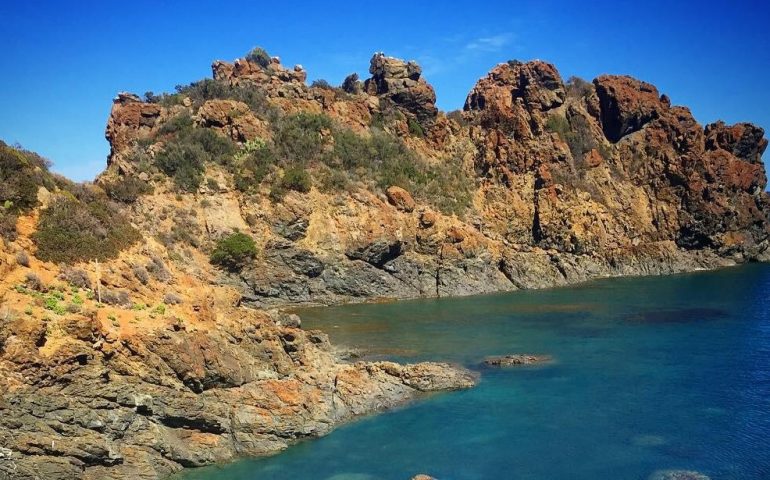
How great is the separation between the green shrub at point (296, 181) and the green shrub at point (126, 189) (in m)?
11.1

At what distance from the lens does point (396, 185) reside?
58.2 metres

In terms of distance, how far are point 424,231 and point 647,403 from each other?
111 feet

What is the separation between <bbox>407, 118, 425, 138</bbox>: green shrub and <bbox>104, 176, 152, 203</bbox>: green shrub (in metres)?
33.3

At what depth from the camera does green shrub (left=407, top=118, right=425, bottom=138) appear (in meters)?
69.6

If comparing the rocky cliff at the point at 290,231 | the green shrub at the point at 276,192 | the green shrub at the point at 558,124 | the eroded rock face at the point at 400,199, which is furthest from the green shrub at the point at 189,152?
the green shrub at the point at 558,124

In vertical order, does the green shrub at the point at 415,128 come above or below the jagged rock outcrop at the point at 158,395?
above

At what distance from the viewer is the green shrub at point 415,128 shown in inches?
2741

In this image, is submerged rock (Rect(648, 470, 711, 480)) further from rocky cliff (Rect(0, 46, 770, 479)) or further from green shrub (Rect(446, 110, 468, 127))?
green shrub (Rect(446, 110, 468, 127))

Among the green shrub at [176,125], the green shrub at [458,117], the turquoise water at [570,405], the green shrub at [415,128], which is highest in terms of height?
the green shrub at [458,117]

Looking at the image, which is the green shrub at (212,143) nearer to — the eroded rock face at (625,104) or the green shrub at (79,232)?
the green shrub at (79,232)

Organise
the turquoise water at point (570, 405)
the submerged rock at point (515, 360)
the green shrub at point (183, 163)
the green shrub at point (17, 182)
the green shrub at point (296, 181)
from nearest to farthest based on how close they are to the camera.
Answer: the turquoise water at point (570, 405) → the green shrub at point (17, 182) → the submerged rock at point (515, 360) → the green shrub at point (183, 163) → the green shrub at point (296, 181)

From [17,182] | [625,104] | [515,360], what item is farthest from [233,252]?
[625,104]

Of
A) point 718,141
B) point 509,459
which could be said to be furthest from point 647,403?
point 718,141

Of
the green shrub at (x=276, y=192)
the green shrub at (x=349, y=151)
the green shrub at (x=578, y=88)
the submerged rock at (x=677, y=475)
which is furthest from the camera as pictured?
the green shrub at (x=578, y=88)
